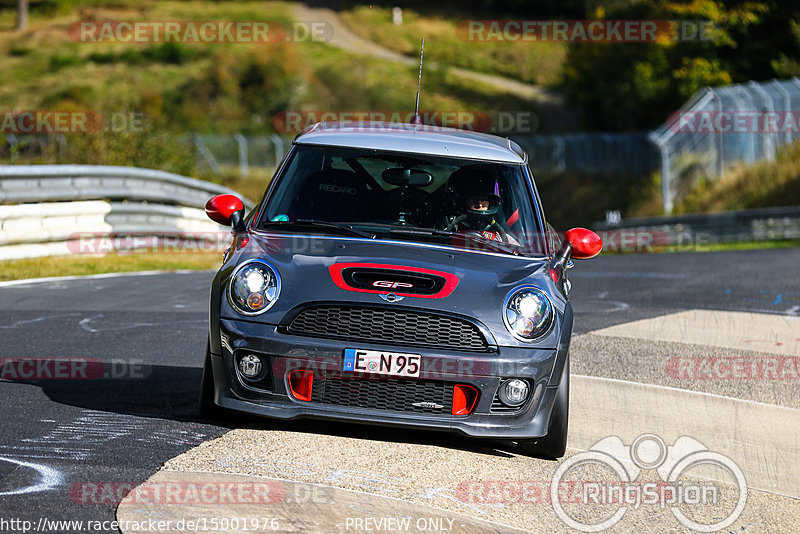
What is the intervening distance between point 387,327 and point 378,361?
17 cm

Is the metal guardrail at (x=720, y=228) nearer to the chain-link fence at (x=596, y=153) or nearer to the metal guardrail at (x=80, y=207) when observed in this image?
the metal guardrail at (x=80, y=207)

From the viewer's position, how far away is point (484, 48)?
292 ft

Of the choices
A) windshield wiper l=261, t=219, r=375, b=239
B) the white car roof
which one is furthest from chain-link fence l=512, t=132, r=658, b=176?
windshield wiper l=261, t=219, r=375, b=239

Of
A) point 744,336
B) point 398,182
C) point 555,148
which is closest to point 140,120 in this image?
point 744,336

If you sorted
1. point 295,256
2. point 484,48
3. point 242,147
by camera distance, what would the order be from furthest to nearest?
1. point 484,48
2. point 242,147
3. point 295,256

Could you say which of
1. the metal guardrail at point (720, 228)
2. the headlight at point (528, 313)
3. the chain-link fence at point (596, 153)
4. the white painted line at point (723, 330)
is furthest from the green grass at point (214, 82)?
the headlight at point (528, 313)

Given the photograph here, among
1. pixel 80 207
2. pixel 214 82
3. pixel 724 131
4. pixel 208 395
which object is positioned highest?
pixel 214 82

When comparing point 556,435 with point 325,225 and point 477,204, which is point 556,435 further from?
point 325,225

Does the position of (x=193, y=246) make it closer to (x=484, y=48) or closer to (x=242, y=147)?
(x=242, y=147)

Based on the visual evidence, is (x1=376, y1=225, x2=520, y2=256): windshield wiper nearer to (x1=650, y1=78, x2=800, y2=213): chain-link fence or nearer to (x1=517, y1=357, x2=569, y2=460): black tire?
(x1=517, y1=357, x2=569, y2=460): black tire

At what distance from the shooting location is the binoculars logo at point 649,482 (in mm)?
5641

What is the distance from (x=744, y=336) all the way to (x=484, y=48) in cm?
8084

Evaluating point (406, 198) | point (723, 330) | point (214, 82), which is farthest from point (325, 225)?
point (214, 82)

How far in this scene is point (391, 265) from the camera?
5883mm
